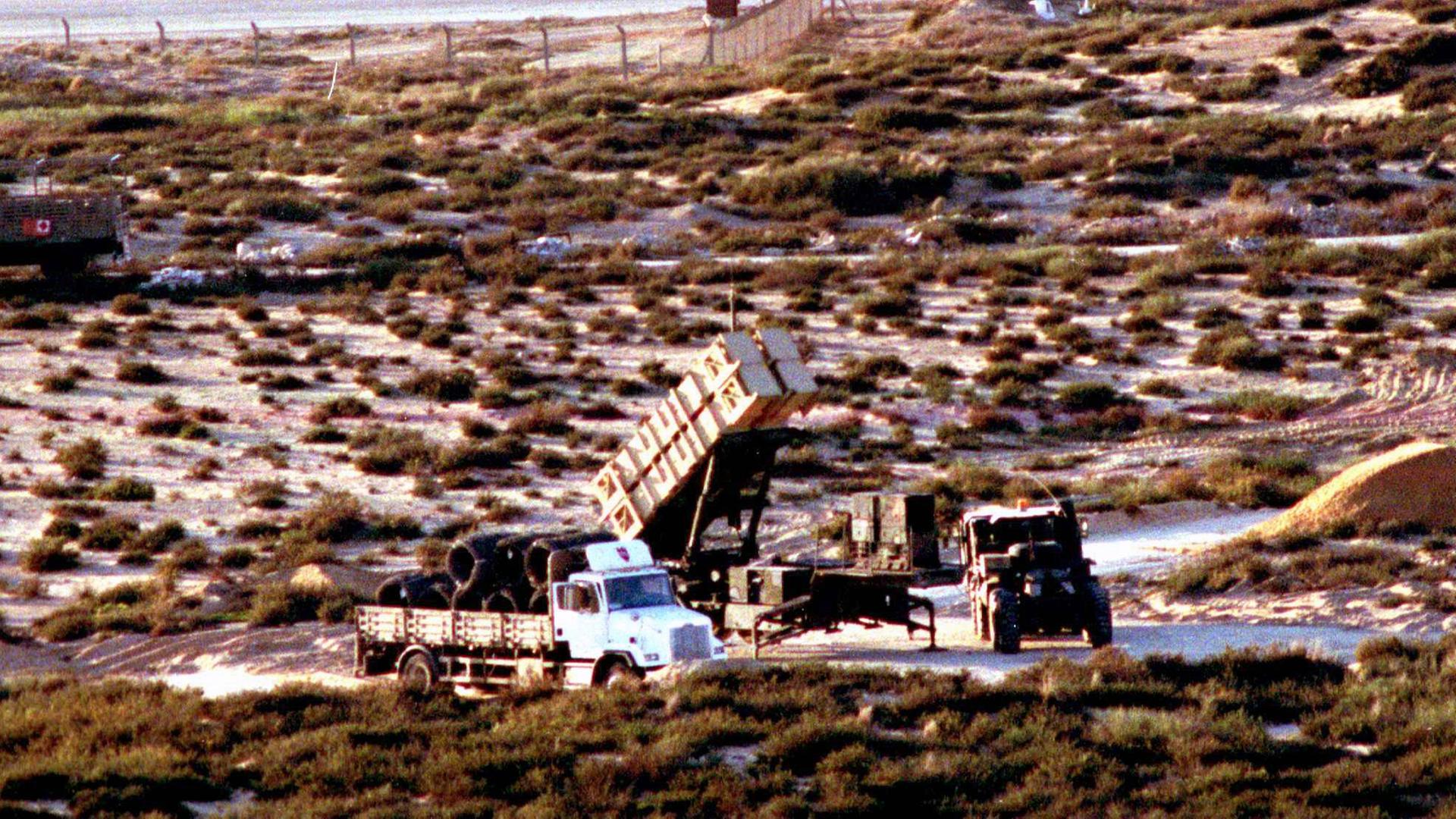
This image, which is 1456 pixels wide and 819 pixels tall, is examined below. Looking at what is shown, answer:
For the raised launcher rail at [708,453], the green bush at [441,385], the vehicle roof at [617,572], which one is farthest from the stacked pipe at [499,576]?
the green bush at [441,385]

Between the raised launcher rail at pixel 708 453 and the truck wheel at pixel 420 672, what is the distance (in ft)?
10.3

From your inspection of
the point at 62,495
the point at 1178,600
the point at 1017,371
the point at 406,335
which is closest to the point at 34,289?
the point at 406,335

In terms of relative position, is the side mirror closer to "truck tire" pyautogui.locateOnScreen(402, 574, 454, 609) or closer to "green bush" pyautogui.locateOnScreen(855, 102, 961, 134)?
"truck tire" pyautogui.locateOnScreen(402, 574, 454, 609)

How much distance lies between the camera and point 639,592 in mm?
23219

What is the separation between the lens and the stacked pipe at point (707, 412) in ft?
80.5

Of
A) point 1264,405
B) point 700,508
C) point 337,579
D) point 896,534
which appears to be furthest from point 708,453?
point 1264,405

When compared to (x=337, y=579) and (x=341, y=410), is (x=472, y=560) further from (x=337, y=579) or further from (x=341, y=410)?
(x=341, y=410)

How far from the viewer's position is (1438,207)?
185 ft

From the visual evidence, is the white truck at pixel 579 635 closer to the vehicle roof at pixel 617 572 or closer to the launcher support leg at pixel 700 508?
the vehicle roof at pixel 617 572

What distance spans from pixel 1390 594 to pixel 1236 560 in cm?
240

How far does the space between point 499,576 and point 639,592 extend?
79.7 inches

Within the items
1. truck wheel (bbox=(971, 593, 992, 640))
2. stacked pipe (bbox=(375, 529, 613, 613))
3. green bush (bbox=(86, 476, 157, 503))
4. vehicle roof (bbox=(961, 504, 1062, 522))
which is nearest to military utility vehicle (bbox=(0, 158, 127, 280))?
green bush (bbox=(86, 476, 157, 503))

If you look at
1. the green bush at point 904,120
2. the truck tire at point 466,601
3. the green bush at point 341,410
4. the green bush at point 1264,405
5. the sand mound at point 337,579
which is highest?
the green bush at point 904,120

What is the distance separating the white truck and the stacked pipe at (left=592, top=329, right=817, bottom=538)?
159cm
